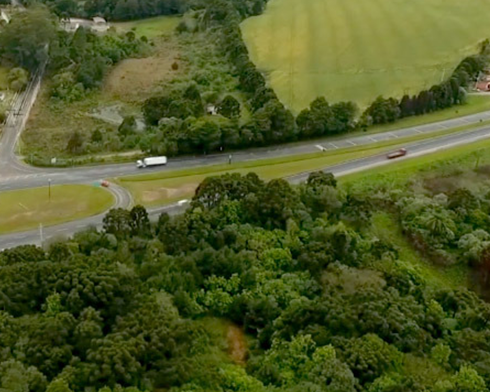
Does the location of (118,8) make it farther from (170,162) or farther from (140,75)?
(170,162)

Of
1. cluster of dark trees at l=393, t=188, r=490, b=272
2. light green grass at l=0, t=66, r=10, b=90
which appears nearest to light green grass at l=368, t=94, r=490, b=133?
cluster of dark trees at l=393, t=188, r=490, b=272

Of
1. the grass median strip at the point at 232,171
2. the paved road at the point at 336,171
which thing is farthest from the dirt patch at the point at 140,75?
the paved road at the point at 336,171

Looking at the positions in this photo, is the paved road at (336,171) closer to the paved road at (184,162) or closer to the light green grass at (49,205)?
the light green grass at (49,205)

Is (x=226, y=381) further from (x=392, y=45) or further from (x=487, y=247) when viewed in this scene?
(x=392, y=45)

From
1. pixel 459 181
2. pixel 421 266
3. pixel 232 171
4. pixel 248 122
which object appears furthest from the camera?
pixel 248 122

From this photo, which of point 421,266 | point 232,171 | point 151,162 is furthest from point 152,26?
point 421,266

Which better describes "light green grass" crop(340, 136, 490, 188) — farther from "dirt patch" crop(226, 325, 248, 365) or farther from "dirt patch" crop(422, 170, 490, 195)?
"dirt patch" crop(226, 325, 248, 365)
